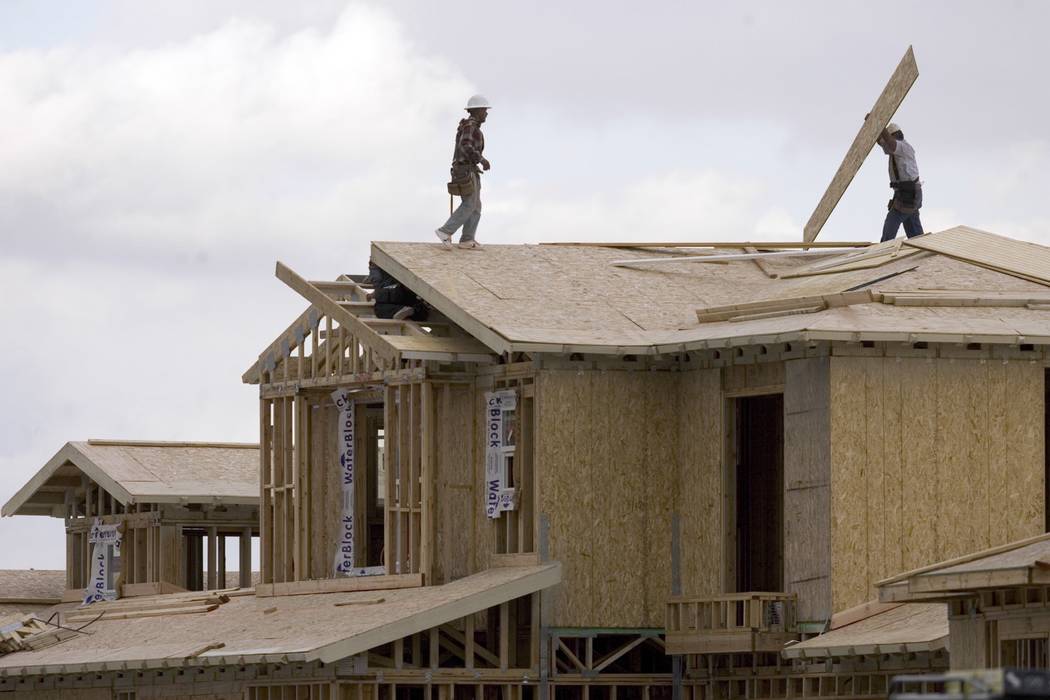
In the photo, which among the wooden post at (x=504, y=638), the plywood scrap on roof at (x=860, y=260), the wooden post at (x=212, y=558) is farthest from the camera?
the wooden post at (x=212, y=558)

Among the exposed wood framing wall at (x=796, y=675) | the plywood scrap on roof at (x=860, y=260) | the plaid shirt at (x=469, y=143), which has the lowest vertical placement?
the exposed wood framing wall at (x=796, y=675)

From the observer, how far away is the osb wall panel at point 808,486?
30969 mm

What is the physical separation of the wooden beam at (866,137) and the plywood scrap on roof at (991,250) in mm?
2465

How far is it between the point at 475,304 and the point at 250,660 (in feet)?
19.4

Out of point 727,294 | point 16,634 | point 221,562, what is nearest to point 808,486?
point 727,294

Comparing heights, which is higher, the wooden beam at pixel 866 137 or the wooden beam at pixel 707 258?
the wooden beam at pixel 866 137

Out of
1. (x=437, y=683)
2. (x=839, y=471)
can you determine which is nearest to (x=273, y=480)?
(x=437, y=683)

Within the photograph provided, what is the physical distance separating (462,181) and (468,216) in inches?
21.7

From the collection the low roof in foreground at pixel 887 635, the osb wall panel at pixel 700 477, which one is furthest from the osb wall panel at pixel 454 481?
the low roof in foreground at pixel 887 635

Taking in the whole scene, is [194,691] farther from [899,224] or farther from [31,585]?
[31,585]

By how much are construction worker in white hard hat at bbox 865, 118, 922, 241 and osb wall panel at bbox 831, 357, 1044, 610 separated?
6.45m

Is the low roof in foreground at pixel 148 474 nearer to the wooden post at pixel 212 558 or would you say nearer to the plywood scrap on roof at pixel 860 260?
the wooden post at pixel 212 558

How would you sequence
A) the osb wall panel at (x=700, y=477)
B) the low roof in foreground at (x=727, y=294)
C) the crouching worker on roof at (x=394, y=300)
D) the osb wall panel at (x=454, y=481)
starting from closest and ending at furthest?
the low roof in foreground at (x=727, y=294) → the osb wall panel at (x=700, y=477) → the osb wall panel at (x=454, y=481) → the crouching worker on roof at (x=394, y=300)

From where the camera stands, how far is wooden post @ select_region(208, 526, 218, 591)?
157 feet
